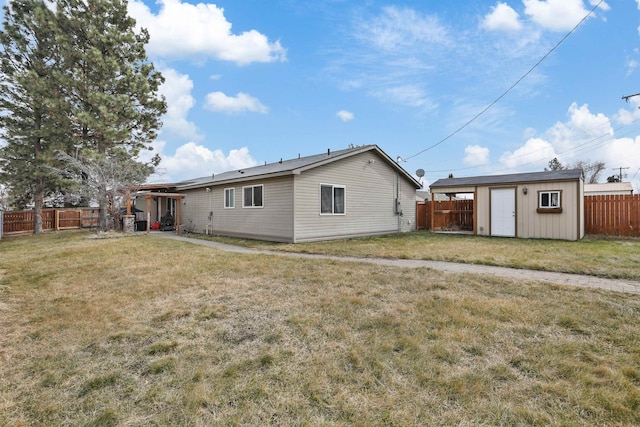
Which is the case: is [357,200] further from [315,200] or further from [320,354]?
[320,354]

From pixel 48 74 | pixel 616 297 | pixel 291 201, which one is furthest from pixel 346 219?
pixel 48 74

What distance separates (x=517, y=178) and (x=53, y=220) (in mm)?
25543

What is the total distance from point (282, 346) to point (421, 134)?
20.1 meters

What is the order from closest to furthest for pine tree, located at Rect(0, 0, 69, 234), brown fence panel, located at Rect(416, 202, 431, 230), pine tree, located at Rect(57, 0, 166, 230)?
pine tree, located at Rect(0, 0, 69, 234), pine tree, located at Rect(57, 0, 166, 230), brown fence panel, located at Rect(416, 202, 431, 230)

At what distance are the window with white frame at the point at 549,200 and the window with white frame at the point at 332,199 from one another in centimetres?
782

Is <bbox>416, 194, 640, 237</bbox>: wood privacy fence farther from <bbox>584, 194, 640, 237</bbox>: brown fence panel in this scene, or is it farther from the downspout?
the downspout

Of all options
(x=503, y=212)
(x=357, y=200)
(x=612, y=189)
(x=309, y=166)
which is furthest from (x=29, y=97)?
(x=612, y=189)

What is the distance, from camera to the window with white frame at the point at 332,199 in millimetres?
12133

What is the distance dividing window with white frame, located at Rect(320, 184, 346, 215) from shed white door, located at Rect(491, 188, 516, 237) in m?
6.61

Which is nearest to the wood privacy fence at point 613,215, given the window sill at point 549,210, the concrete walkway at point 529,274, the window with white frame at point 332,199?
the window sill at point 549,210

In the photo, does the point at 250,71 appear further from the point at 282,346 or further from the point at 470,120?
the point at 282,346

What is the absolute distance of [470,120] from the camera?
592 inches

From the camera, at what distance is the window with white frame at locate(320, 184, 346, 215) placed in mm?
12133

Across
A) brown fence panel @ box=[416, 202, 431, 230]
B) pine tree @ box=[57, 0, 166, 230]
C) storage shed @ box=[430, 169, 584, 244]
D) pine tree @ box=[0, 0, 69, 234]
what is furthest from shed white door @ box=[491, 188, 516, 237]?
pine tree @ box=[0, 0, 69, 234]
